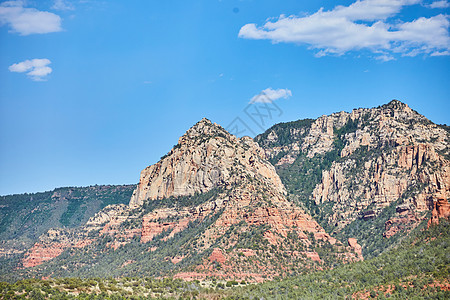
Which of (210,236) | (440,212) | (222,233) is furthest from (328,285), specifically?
(210,236)

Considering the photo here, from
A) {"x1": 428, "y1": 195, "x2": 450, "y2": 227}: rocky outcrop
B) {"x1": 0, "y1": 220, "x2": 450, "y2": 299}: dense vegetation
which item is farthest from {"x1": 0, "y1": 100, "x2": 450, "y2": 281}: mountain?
{"x1": 0, "y1": 220, "x2": 450, "y2": 299}: dense vegetation

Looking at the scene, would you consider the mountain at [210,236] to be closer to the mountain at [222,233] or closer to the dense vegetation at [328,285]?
the mountain at [222,233]

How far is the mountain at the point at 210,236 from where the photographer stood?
152375 millimetres

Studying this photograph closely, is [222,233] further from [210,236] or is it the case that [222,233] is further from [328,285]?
[328,285]

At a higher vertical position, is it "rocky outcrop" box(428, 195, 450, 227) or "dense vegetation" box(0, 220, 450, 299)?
"rocky outcrop" box(428, 195, 450, 227)

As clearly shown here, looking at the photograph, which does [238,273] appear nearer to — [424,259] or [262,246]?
[262,246]

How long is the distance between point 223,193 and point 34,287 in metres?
77.4

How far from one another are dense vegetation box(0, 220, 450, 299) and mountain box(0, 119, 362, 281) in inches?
458

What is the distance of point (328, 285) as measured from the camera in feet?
420

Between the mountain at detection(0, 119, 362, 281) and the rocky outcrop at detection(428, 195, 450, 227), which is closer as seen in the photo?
the rocky outcrop at detection(428, 195, 450, 227)

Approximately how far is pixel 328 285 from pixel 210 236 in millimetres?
40419

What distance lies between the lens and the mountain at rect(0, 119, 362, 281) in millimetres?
152375

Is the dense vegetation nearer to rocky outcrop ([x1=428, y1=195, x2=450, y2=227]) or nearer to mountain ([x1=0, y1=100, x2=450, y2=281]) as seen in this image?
rocky outcrop ([x1=428, y1=195, x2=450, y2=227])

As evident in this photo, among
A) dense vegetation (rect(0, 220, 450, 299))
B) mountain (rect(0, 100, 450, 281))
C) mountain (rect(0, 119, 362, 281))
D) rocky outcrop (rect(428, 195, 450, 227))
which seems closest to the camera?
dense vegetation (rect(0, 220, 450, 299))
